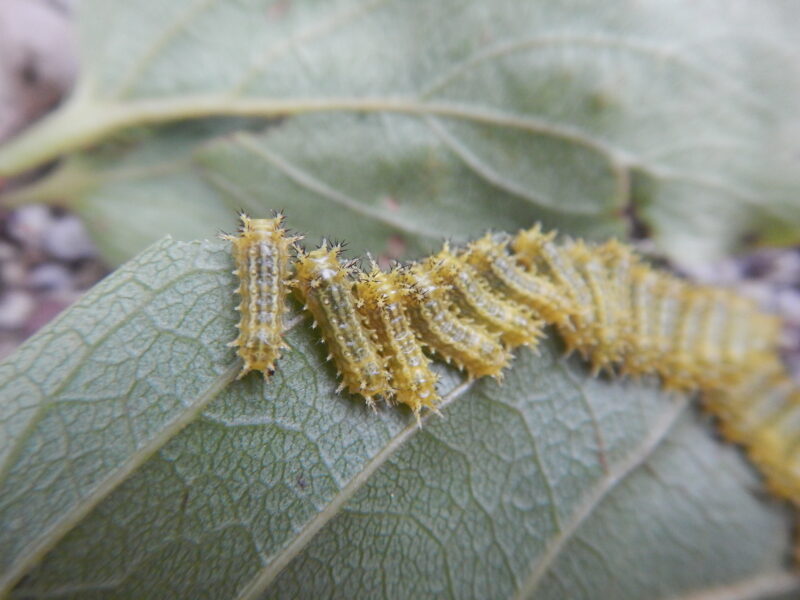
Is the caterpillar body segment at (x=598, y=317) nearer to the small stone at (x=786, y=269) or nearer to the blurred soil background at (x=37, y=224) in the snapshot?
the blurred soil background at (x=37, y=224)

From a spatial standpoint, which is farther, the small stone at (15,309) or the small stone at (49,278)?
the small stone at (49,278)

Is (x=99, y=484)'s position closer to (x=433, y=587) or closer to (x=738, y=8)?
(x=433, y=587)

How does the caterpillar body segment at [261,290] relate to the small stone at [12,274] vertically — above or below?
below

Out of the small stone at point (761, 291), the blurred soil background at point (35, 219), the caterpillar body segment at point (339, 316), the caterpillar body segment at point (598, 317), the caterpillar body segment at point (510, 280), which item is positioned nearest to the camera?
the caterpillar body segment at point (339, 316)

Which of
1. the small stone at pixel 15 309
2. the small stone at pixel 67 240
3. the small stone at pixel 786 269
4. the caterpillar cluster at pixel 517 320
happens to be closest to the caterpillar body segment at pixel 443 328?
the caterpillar cluster at pixel 517 320

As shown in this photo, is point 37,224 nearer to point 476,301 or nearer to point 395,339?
point 395,339

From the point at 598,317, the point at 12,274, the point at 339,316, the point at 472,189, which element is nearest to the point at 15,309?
the point at 12,274

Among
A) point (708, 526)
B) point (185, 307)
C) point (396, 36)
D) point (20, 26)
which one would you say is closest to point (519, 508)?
point (708, 526)
